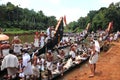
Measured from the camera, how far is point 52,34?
22.1 meters

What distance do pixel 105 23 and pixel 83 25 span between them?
3405 centimetres

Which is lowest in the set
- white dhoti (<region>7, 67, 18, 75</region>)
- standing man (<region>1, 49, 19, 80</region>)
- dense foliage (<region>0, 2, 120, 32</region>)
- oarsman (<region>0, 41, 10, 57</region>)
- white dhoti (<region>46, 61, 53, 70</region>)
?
white dhoti (<region>46, 61, 53, 70</region>)

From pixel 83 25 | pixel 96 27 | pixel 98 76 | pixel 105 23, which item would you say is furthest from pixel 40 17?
pixel 98 76

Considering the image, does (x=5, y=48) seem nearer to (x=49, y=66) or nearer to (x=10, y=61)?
(x=10, y=61)

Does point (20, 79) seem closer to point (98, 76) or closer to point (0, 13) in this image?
point (98, 76)

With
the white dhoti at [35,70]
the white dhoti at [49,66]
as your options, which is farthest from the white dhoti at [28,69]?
the white dhoti at [49,66]

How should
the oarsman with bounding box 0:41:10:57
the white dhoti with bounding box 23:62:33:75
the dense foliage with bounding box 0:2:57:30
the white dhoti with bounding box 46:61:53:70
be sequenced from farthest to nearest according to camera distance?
the dense foliage with bounding box 0:2:57:30
the white dhoti with bounding box 46:61:53:70
the oarsman with bounding box 0:41:10:57
the white dhoti with bounding box 23:62:33:75

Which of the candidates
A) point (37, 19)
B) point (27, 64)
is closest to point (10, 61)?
point (27, 64)

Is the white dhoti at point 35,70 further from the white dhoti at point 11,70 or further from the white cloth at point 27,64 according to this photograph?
the white dhoti at point 11,70

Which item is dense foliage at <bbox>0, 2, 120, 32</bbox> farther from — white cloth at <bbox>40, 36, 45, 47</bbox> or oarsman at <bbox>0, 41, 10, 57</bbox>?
oarsman at <bbox>0, 41, 10, 57</bbox>

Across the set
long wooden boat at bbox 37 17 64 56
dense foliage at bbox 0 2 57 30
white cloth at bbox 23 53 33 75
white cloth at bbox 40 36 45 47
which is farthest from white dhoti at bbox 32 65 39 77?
dense foliage at bbox 0 2 57 30

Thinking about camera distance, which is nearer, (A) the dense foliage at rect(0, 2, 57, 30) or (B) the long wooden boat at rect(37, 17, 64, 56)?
(B) the long wooden boat at rect(37, 17, 64, 56)

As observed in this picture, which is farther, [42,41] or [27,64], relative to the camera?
[42,41]

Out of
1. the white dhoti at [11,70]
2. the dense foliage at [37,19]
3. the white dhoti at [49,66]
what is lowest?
the white dhoti at [49,66]
